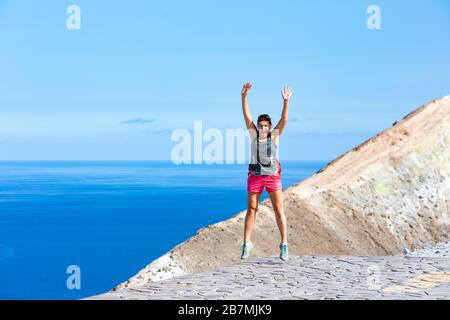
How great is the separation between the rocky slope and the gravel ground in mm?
376

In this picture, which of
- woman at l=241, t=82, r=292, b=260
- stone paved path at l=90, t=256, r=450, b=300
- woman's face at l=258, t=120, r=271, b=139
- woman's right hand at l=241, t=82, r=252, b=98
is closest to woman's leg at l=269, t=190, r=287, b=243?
woman at l=241, t=82, r=292, b=260

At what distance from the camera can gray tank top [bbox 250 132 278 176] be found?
9.47 m

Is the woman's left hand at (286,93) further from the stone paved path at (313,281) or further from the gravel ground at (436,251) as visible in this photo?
the gravel ground at (436,251)

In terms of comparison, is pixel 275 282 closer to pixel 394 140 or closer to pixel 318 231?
pixel 318 231

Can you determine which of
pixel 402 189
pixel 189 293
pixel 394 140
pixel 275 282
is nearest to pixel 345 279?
pixel 275 282

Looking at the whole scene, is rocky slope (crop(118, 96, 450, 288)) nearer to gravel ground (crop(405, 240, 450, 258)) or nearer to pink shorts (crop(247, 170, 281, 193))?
gravel ground (crop(405, 240, 450, 258))

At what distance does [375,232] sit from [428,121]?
15.6ft

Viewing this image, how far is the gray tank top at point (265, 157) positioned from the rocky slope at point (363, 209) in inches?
186

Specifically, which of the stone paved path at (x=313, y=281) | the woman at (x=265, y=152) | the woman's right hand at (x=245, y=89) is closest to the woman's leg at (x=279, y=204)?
the woman at (x=265, y=152)

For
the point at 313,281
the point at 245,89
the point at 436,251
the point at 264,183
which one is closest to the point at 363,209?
the point at 436,251

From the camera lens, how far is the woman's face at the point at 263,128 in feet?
30.9
